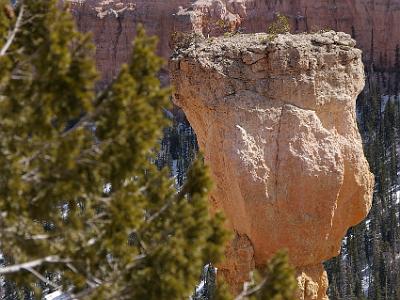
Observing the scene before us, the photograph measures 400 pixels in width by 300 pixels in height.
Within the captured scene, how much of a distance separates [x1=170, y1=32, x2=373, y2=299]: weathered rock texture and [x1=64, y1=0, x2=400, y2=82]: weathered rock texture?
124 feet

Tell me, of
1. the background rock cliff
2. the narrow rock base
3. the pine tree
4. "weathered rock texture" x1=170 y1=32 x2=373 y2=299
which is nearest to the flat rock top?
"weathered rock texture" x1=170 y1=32 x2=373 y2=299

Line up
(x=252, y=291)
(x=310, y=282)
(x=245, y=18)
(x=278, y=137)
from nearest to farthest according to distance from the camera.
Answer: (x=252, y=291)
(x=278, y=137)
(x=310, y=282)
(x=245, y=18)

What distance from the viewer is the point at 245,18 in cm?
4838

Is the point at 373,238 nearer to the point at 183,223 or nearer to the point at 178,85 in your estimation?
the point at 178,85

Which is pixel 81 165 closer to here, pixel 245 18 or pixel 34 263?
pixel 34 263

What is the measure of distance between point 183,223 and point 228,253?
4.02 meters

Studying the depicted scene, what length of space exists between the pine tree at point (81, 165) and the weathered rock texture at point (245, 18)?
4169 centimetres

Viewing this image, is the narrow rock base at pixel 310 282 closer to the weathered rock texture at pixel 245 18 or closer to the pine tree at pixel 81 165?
the pine tree at pixel 81 165

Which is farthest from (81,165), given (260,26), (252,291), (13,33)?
(260,26)

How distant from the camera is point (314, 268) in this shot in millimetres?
10172

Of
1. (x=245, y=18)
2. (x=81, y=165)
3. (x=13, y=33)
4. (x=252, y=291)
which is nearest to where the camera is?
(x=81, y=165)

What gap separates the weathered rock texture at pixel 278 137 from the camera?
945 centimetres

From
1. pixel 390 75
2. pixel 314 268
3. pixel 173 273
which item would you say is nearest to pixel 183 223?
pixel 173 273

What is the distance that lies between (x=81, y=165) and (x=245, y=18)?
43.6 meters
